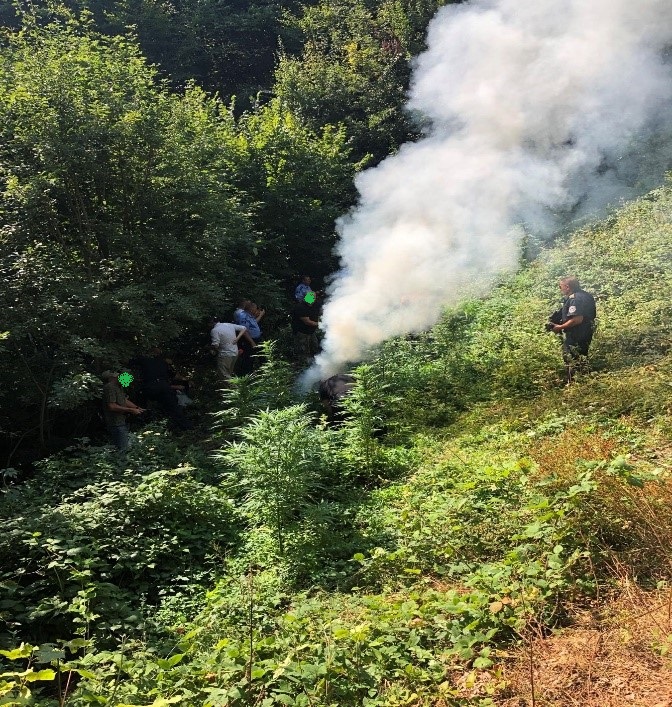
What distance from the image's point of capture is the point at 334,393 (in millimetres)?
8852

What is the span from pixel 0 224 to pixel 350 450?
235 inches

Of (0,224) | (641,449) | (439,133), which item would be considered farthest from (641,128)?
(0,224)

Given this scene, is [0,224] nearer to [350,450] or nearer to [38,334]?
[38,334]

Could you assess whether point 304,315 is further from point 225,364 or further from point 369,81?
point 369,81

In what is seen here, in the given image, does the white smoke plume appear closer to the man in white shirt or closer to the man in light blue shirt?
the man in light blue shirt

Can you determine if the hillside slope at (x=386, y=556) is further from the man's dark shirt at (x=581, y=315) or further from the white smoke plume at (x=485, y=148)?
the white smoke plume at (x=485, y=148)

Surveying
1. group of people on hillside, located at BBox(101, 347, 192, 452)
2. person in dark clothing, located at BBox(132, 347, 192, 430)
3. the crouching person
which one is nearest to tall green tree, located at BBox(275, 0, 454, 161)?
group of people on hillside, located at BBox(101, 347, 192, 452)

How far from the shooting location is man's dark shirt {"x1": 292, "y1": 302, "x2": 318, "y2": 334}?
11.8 metres

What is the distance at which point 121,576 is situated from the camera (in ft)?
16.8

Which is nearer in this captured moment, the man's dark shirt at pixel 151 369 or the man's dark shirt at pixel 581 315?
the man's dark shirt at pixel 581 315

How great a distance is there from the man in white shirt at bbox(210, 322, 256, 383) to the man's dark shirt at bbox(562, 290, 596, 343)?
5.31m

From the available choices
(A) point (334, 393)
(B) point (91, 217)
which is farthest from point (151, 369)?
(A) point (334, 393)

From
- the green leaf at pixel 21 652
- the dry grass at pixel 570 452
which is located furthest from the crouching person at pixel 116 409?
the green leaf at pixel 21 652

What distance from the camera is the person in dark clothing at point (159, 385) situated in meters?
9.61
